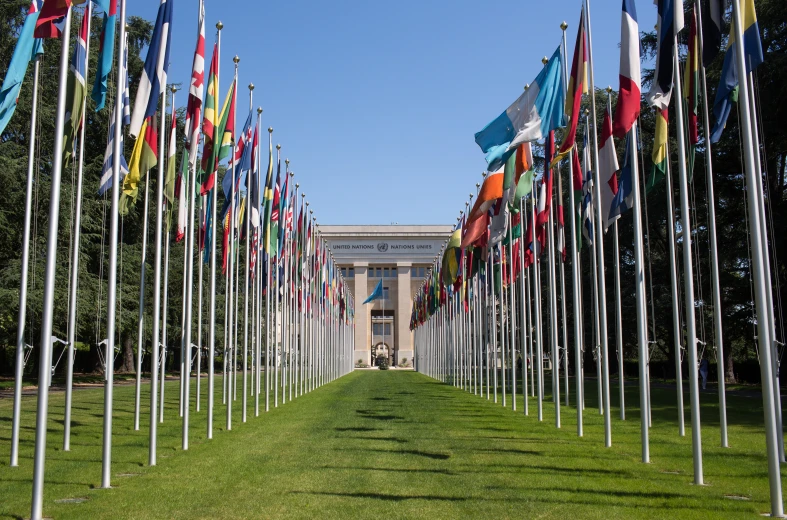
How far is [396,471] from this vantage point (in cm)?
1378

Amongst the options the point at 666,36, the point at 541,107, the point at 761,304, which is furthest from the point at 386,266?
the point at 761,304

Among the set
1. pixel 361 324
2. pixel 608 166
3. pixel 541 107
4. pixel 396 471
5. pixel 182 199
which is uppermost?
pixel 541 107

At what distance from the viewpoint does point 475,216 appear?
2492 centimetres

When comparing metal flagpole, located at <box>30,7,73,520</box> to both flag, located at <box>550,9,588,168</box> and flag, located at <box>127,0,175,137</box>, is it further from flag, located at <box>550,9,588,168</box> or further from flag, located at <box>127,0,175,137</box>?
flag, located at <box>550,9,588,168</box>

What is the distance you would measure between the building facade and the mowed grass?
91.0 meters

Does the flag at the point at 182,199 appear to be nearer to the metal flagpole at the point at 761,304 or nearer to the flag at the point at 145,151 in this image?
the flag at the point at 145,151

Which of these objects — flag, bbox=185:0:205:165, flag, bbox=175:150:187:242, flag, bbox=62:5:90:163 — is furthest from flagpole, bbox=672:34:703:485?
flag, bbox=175:150:187:242

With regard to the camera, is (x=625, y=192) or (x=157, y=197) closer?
(x=625, y=192)

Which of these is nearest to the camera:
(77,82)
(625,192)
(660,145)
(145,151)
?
(77,82)

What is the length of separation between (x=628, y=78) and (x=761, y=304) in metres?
5.47

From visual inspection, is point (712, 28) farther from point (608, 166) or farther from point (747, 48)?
point (608, 166)

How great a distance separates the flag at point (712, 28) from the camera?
41.3ft

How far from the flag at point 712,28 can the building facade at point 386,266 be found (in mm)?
101833

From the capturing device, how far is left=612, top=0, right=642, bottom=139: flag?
1399 centimetres
